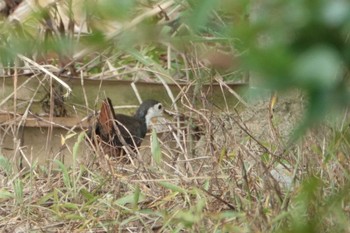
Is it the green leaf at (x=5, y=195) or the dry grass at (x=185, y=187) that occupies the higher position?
the dry grass at (x=185, y=187)

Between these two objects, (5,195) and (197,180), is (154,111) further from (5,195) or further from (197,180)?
(197,180)

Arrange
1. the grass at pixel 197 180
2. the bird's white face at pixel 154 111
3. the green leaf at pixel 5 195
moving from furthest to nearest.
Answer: the bird's white face at pixel 154 111 → the green leaf at pixel 5 195 → the grass at pixel 197 180

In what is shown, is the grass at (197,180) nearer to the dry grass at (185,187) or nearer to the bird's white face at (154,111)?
the dry grass at (185,187)

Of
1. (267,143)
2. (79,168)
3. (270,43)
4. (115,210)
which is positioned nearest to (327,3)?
(270,43)

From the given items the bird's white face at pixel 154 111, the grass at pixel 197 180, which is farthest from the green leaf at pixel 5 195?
the bird's white face at pixel 154 111

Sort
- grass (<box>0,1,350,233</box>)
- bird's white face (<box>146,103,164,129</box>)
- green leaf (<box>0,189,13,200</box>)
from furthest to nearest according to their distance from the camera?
bird's white face (<box>146,103,164,129</box>) < green leaf (<box>0,189,13,200</box>) < grass (<box>0,1,350,233</box>)

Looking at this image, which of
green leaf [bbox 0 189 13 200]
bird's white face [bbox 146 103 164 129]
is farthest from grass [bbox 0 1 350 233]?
bird's white face [bbox 146 103 164 129]

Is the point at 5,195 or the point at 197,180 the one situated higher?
the point at 197,180

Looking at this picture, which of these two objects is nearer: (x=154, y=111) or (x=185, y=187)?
(x=185, y=187)

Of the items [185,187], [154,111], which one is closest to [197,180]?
[185,187]

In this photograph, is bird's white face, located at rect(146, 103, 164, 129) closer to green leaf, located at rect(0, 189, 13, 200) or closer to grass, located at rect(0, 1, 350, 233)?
grass, located at rect(0, 1, 350, 233)

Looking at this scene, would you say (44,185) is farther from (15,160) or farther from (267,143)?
(267,143)

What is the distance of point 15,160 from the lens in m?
4.33

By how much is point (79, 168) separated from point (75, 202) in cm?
26
